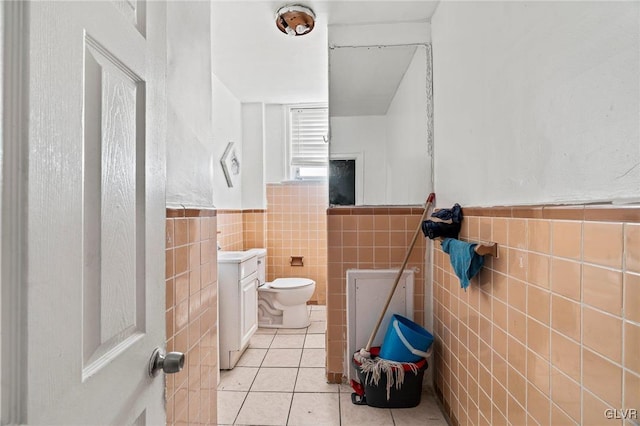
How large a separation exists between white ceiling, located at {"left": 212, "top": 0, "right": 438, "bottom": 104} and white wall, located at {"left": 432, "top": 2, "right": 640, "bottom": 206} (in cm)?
50

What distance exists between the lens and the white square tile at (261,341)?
2543 mm

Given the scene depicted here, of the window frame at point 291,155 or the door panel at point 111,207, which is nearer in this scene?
the door panel at point 111,207

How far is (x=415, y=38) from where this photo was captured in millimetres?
2023

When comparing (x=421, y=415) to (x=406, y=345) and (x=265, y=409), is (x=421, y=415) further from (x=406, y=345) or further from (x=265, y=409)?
(x=265, y=409)

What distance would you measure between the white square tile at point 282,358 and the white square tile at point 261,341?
120 millimetres

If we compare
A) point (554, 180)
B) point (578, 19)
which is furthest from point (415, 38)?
point (554, 180)

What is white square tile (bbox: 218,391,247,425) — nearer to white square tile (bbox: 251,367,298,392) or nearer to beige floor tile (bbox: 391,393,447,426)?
white square tile (bbox: 251,367,298,392)

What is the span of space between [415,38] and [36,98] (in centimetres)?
215

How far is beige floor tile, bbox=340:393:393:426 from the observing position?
5.34 feet

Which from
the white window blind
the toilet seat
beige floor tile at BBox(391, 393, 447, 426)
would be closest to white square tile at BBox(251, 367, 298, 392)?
beige floor tile at BBox(391, 393, 447, 426)

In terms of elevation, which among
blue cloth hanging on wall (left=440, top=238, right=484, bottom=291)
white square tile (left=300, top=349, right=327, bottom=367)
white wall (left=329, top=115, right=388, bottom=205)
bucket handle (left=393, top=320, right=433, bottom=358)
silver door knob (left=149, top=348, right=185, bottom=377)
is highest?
white wall (left=329, top=115, right=388, bottom=205)

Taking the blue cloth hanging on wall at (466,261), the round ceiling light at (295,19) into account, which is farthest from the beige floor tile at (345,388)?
the round ceiling light at (295,19)

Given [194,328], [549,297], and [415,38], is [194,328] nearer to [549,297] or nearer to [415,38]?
[549,297]

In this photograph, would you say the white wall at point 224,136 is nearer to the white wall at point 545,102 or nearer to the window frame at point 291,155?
the window frame at point 291,155
